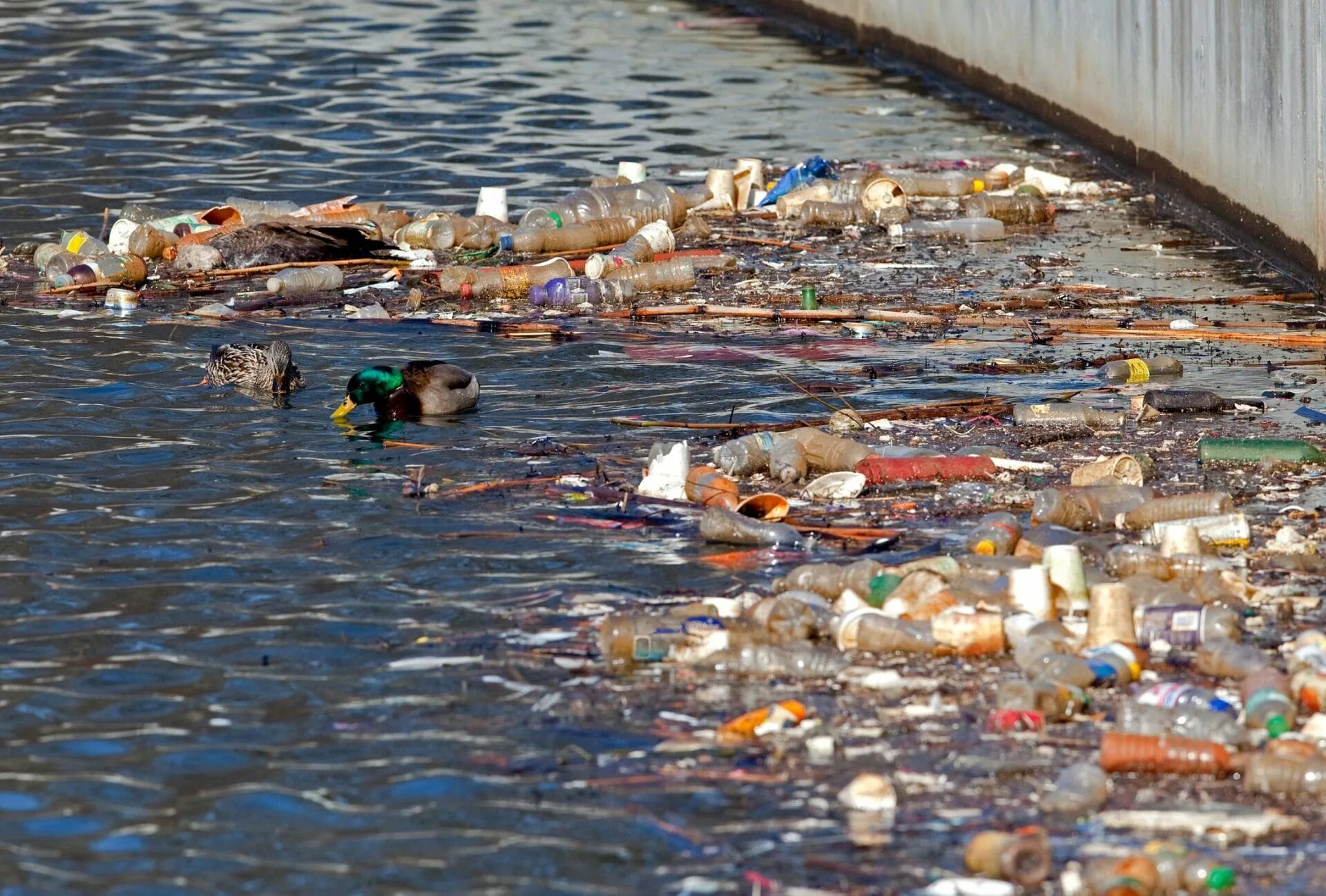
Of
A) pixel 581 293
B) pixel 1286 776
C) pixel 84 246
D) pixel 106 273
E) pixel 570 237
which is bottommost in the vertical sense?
pixel 1286 776

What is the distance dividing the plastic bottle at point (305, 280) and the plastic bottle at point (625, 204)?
2020mm

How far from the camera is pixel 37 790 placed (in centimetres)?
551

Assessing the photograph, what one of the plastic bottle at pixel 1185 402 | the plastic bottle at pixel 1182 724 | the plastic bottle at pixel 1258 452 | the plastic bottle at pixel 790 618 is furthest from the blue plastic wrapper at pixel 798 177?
the plastic bottle at pixel 1182 724

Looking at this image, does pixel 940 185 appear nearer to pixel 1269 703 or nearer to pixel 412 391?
pixel 412 391

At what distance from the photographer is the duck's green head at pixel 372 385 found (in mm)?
9148

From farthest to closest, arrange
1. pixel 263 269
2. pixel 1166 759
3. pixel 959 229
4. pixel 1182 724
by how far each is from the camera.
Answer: pixel 959 229
pixel 263 269
pixel 1182 724
pixel 1166 759

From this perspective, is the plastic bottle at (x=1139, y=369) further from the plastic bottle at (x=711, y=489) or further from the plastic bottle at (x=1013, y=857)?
the plastic bottle at (x=1013, y=857)

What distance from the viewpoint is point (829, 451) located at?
827cm

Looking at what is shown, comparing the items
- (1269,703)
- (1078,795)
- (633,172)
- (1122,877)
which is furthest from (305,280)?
(1122,877)

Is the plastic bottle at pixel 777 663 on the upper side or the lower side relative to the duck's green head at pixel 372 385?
lower

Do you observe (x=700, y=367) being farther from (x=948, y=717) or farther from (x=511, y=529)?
(x=948, y=717)

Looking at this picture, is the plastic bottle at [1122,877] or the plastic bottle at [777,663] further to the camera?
the plastic bottle at [777,663]

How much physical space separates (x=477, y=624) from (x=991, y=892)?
8.04 feet

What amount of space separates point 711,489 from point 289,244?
568 centimetres
